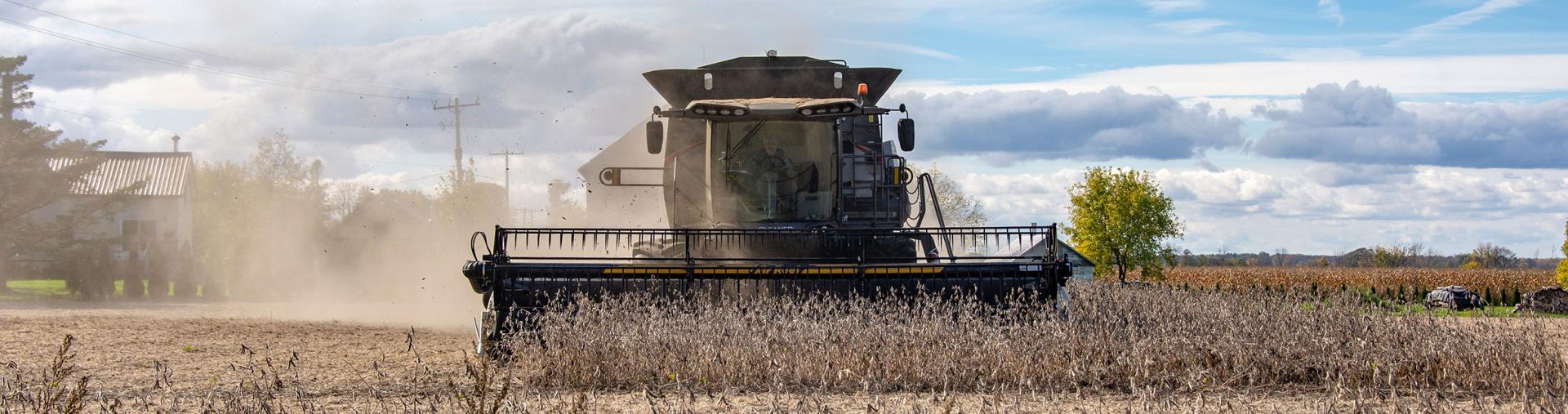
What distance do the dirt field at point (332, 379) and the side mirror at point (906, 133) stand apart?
4.01m

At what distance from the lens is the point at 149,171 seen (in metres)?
50.1

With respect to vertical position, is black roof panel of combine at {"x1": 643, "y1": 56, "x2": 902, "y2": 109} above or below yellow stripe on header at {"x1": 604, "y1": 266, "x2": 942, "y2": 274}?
above

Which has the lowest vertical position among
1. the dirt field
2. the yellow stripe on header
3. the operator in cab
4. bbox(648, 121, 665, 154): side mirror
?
the dirt field

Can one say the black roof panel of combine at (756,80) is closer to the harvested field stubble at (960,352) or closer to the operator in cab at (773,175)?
the operator in cab at (773,175)

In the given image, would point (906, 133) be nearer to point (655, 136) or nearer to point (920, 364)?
point (655, 136)

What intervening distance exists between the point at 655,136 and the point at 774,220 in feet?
4.44

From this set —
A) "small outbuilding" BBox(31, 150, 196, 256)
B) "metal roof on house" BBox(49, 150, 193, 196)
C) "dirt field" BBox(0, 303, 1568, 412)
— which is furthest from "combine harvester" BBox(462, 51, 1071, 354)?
"metal roof on house" BBox(49, 150, 193, 196)

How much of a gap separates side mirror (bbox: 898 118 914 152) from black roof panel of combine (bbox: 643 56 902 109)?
166 centimetres

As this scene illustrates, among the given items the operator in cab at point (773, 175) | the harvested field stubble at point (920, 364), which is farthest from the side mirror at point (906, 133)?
the harvested field stubble at point (920, 364)

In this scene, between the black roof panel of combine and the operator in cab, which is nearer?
the operator in cab

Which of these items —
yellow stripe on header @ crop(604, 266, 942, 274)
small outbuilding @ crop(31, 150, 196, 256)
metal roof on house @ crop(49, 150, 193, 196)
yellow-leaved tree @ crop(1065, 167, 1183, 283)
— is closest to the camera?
yellow stripe on header @ crop(604, 266, 942, 274)

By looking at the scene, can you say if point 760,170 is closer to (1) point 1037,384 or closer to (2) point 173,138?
(1) point 1037,384

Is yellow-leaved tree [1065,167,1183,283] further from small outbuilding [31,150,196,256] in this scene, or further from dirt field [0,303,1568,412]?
small outbuilding [31,150,196,256]

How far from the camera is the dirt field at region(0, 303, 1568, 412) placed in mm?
7520
